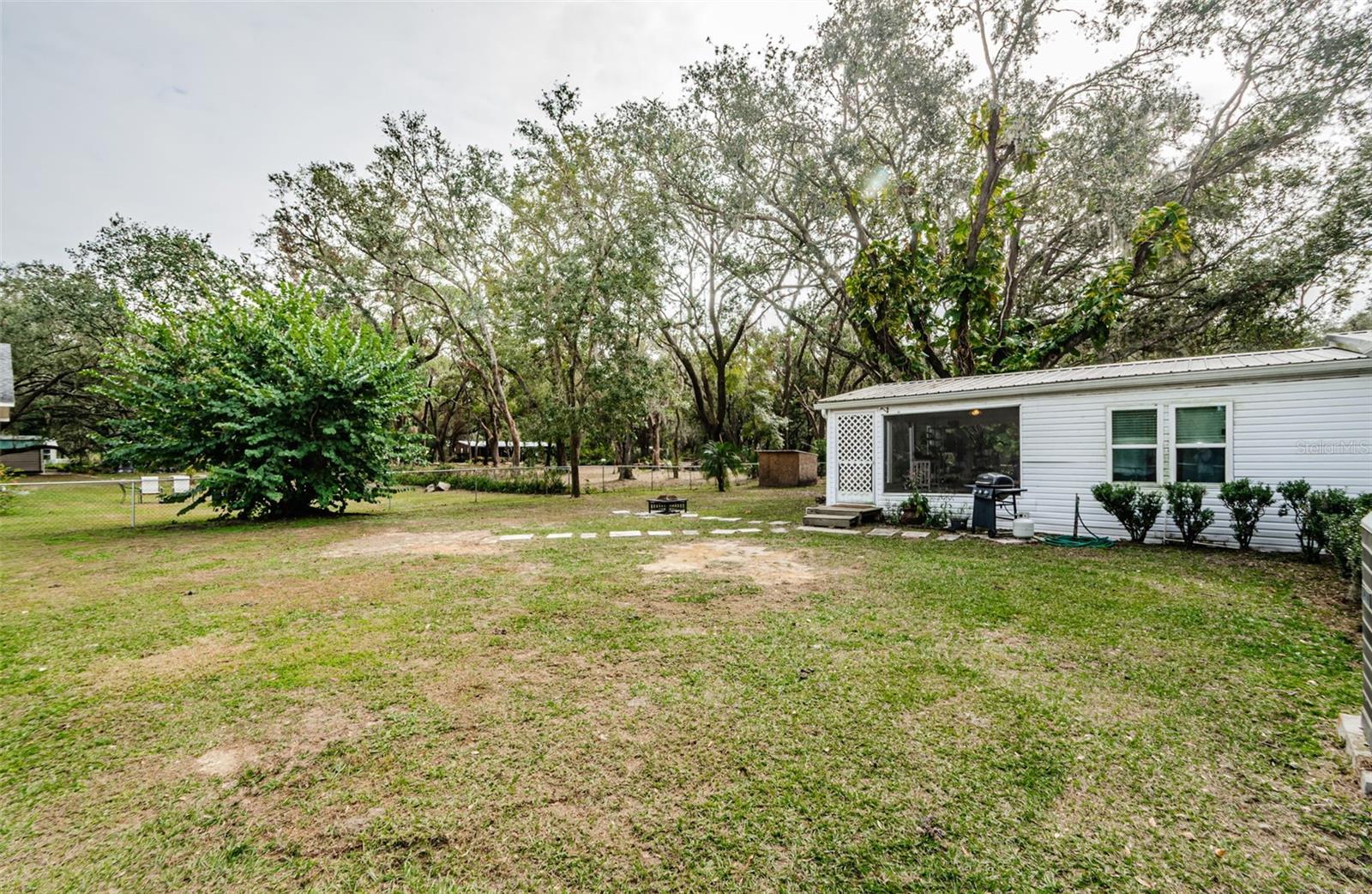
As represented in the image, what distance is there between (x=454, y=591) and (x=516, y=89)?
15.1m

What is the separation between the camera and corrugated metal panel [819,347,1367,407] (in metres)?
6.83

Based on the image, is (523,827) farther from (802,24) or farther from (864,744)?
(802,24)

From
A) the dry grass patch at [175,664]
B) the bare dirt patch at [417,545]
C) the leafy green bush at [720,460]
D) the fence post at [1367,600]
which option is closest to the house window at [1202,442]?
the fence post at [1367,600]

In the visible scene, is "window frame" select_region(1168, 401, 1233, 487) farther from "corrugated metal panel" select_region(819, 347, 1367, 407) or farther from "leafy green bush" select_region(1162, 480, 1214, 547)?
"corrugated metal panel" select_region(819, 347, 1367, 407)

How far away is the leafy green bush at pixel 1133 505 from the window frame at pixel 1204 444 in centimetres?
50

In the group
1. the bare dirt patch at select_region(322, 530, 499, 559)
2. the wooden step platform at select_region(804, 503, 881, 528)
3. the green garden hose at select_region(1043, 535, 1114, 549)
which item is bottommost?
the bare dirt patch at select_region(322, 530, 499, 559)

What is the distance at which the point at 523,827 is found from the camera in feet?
6.81

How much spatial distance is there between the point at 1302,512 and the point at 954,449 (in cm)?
1016

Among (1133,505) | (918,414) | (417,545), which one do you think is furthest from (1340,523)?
(417,545)

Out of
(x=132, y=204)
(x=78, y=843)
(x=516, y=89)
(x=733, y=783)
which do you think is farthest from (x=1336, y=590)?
(x=132, y=204)

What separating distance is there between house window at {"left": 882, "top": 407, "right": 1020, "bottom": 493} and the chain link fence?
259 inches

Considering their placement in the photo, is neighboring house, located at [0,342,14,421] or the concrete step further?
neighboring house, located at [0,342,14,421]

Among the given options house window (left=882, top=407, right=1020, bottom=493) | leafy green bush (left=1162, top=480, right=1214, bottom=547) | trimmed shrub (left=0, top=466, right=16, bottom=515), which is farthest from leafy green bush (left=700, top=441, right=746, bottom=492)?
trimmed shrub (left=0, top=466, right=16, bottom=515)

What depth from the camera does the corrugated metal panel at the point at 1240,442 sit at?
6469 mm
